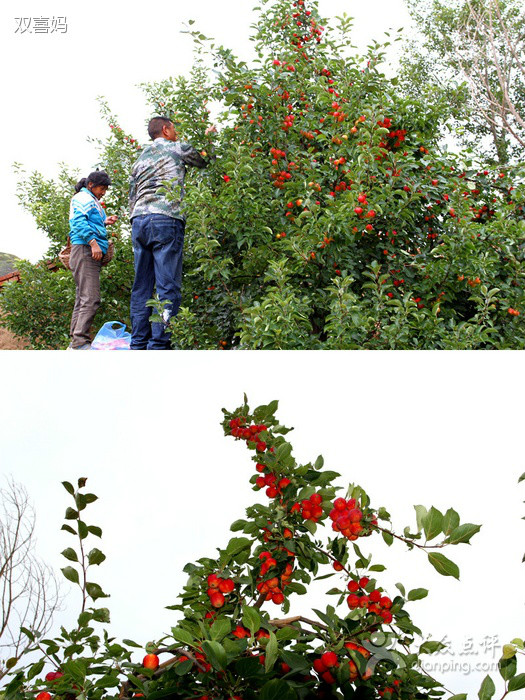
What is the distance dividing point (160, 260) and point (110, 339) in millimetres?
903

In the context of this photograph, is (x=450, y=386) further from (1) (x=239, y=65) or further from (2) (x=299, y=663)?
(1) (x=239, y=65)

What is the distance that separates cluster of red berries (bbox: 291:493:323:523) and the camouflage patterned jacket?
284 centimetres

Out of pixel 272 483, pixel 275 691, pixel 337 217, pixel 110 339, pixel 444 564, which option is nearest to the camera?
pixel 275 691

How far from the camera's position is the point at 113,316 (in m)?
5.18

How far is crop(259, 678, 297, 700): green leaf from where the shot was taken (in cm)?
85

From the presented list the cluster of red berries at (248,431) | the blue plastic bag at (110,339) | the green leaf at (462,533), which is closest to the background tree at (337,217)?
the blue plastic bag at (110,339)

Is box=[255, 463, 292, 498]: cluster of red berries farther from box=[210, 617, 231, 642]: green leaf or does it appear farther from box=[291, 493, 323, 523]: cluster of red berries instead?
box=[210, 617, 231, 642]: green leaf

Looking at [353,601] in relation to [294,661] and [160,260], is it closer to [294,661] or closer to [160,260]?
[294,661]

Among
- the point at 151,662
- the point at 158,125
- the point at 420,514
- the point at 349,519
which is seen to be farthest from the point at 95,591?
the point at 158,125

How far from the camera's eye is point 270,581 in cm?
112

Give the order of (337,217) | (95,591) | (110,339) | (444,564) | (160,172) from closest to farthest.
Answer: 1. (444,564)
2. (95,591)
3. (337,217)
4. (160,172)
5. (110,339)

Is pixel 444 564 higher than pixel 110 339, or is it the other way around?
pixel 110 339

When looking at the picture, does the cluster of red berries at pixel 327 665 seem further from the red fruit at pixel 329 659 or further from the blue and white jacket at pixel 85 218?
the blue and white jacket at pixel 85 218

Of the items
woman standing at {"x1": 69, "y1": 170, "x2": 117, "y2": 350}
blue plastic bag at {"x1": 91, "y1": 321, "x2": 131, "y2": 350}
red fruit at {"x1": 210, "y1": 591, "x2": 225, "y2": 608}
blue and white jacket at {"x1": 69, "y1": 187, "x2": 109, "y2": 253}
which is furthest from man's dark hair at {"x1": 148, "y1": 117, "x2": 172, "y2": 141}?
red fruit at {"x1": 210, "y1": 591, "x2": 225, "y2": 608}
